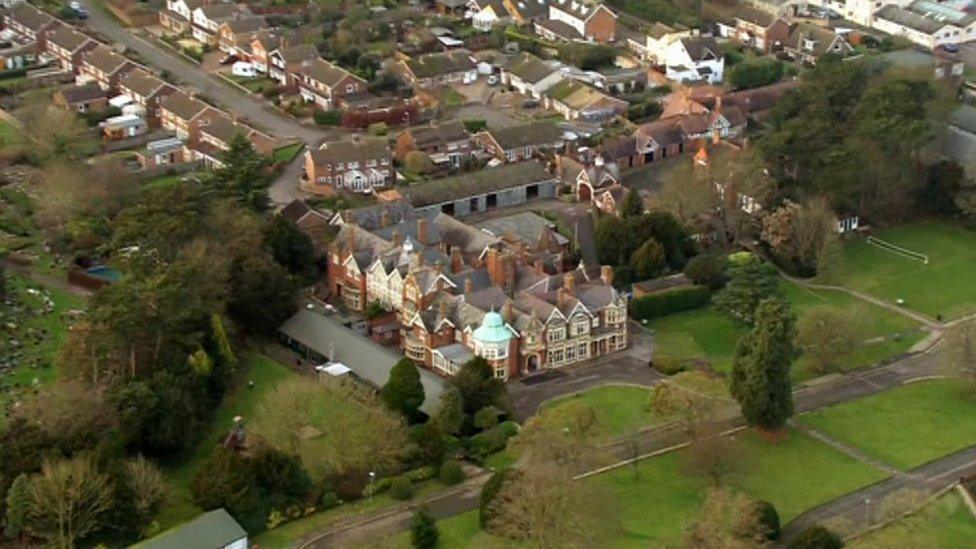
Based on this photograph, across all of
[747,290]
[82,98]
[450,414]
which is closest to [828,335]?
[747,290]

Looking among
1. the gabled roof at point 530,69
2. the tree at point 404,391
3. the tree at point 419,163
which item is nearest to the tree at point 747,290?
the tree at point 404,391

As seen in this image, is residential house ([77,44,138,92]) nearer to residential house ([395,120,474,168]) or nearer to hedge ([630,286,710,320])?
residential house ([395,120,474,168])

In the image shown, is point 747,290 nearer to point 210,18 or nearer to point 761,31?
point 761,31

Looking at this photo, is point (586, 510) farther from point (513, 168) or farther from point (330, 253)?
point (513, 168)

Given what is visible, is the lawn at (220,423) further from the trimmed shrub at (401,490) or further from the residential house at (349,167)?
the residential house at (349,167)

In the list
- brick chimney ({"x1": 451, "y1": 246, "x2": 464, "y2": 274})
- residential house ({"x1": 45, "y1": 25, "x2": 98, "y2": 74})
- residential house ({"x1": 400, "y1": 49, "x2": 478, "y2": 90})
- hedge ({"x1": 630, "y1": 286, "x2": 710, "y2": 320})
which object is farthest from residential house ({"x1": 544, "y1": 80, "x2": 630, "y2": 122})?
residential house ({"x1": 45, "y1": 25, "x2": 98, "y2": 74})

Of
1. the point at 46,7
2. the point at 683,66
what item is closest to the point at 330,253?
the point at 683,66
